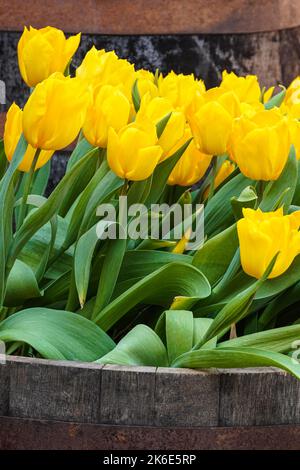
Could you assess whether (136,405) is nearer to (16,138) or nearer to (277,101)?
(16,138)

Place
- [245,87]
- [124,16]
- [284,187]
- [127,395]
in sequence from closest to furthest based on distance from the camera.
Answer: [127,395] < [284,187] < [245,87] < [124,16]

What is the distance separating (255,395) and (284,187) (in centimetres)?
28

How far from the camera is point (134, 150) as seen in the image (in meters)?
0.96

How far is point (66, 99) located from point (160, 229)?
9.9 inches

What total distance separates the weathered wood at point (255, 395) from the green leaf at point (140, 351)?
0.08 metres

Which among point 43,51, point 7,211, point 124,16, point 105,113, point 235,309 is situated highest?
point 124,16

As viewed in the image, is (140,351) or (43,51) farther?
(43,51)

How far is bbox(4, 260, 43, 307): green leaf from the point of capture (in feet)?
3.32

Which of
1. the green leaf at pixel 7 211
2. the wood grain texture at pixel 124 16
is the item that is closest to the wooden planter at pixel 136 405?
the green leaf at pixel 7 211

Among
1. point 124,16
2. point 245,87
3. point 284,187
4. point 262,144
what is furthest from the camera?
point 124,16

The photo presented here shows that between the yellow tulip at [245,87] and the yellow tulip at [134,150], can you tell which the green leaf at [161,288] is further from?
the yellow tulip at [245,87]

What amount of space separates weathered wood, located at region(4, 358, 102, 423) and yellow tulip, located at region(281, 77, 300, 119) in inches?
18.1

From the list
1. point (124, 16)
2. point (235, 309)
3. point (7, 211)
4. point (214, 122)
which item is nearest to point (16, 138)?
point (7, 211)
